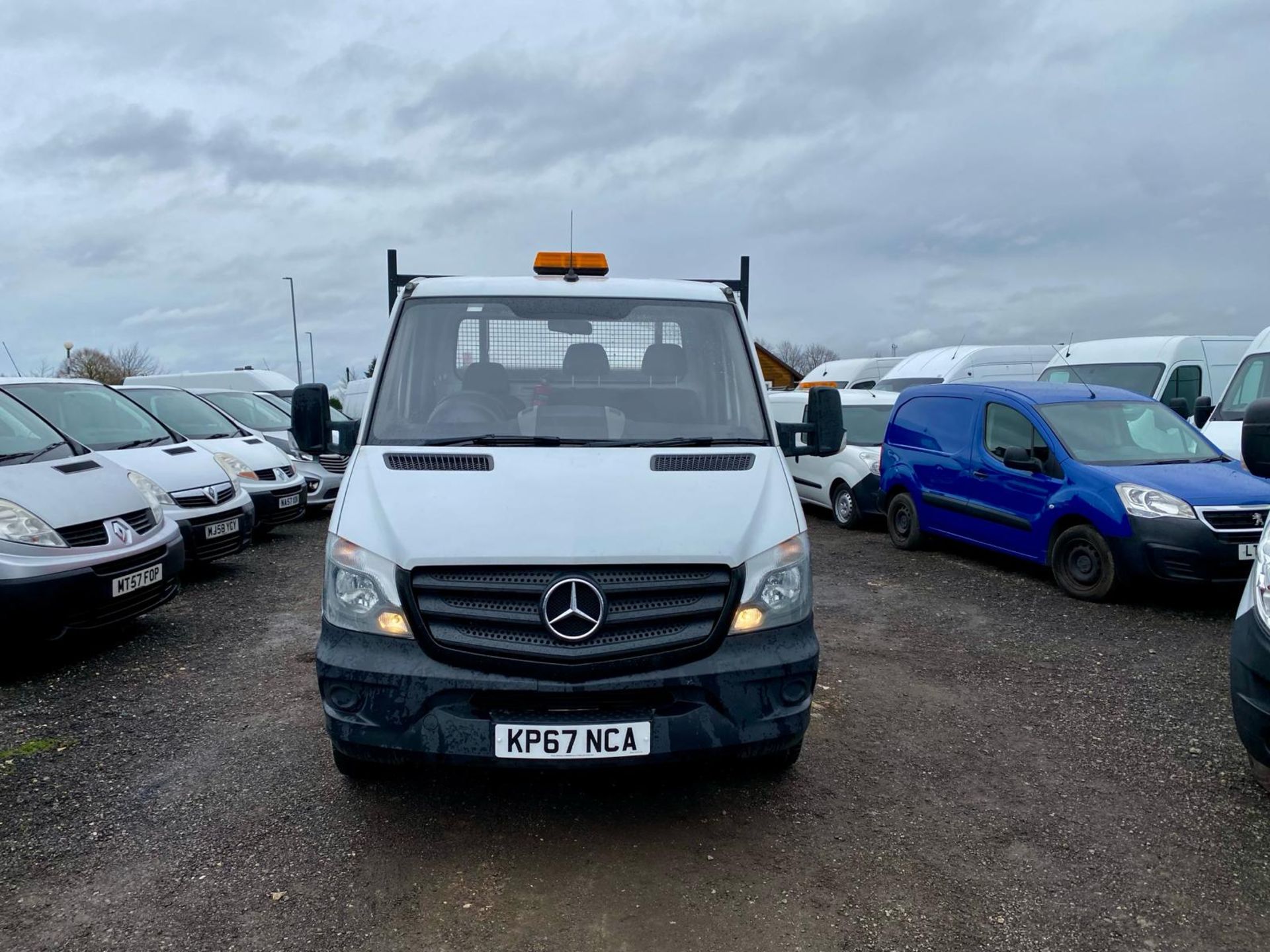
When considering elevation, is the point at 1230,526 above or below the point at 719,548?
below

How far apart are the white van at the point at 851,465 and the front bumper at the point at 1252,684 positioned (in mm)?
6976

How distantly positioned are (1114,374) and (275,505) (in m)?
10.8

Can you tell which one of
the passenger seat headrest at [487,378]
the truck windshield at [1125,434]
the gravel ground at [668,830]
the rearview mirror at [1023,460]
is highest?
the passenger seat headrest at [487,378]

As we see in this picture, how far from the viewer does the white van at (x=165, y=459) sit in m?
7.79

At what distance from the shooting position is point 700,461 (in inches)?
150

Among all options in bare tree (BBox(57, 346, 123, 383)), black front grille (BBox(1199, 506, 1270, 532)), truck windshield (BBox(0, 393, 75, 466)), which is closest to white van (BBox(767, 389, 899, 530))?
black front grille (BBox(1199, 506, 1270, 532))

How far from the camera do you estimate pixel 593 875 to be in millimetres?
3266

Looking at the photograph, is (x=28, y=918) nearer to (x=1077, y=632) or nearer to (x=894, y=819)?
(x=894, y=819)

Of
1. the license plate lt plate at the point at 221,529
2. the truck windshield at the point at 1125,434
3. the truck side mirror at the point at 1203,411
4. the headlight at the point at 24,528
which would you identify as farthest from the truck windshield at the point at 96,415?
the truck side mirror at the point at 1203,411

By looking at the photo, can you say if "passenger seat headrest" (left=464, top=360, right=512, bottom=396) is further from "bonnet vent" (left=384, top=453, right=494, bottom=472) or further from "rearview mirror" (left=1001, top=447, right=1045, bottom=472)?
"rearview mirror" (left=1001, top=447, right=1045, bottom=472)

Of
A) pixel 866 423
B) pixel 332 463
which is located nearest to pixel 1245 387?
pixel 866 423

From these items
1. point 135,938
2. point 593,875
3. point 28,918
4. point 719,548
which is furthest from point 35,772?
point 719,548

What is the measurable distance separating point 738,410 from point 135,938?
9.34 ft

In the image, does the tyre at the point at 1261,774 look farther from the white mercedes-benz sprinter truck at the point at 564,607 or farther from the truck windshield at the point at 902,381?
the truck windshield at the point at 902,381
